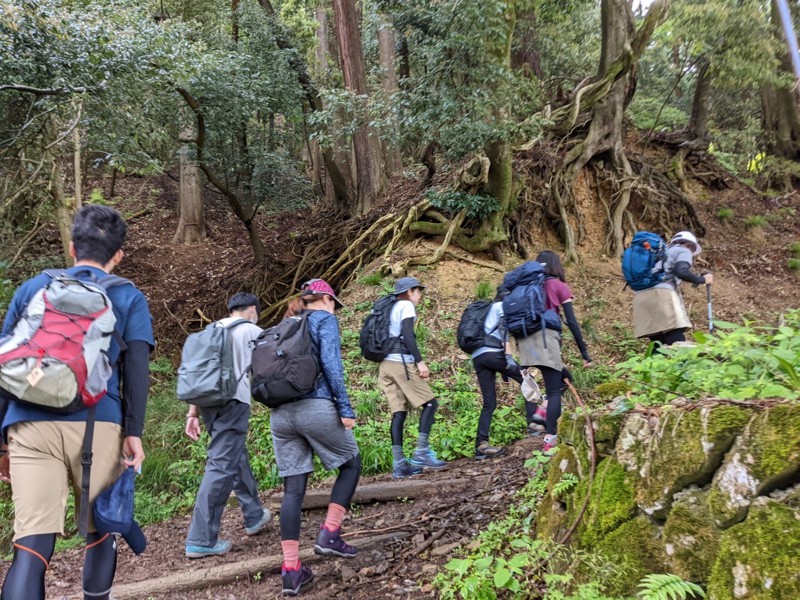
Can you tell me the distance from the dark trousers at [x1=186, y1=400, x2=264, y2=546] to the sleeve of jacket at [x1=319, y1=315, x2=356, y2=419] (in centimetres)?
111

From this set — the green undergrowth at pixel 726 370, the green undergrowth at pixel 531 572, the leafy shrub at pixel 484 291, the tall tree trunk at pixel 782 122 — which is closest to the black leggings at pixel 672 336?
the green undergrowth at pixel 726 370

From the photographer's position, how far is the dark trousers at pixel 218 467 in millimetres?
4445

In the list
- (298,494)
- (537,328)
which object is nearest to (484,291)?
(537,328)

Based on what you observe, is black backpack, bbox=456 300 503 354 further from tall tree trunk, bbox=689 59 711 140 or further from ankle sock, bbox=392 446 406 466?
tall tree trunk, bbox=689 59 711 140

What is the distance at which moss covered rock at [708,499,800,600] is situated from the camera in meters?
2.01

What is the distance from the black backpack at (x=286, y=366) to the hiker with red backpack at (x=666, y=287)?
4.27 meters

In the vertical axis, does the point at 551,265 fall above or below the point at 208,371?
above

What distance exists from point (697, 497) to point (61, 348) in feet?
8.69

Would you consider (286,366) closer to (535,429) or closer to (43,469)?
(43,469)

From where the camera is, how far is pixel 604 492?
2920 millimetres

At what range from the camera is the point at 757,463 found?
2.20 meters

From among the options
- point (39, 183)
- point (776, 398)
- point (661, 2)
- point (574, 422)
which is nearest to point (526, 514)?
point (574, 422)

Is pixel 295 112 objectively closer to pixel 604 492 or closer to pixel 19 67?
pixel 19 67

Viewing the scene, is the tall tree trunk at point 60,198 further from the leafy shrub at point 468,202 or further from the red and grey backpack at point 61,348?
the red and grey backpack at point 61,348
